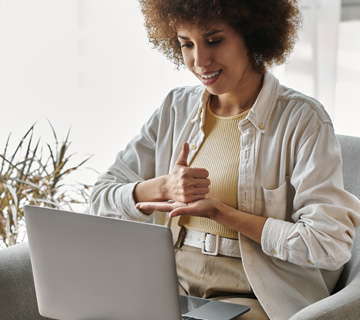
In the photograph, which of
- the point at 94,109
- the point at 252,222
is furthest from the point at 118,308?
the point at 94,109

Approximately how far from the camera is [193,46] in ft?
5.94

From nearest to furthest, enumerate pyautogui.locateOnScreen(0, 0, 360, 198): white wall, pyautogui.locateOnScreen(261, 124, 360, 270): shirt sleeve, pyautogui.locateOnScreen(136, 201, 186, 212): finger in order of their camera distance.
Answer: pyautogui.locateOnScreen(261, 124, 360, 270): shirt sleeve → pyautogui.locateOnScreen(136, 201, 186, 212): finger → pyautogui.locateOnScreen(0, 0, 360, 198): white wall

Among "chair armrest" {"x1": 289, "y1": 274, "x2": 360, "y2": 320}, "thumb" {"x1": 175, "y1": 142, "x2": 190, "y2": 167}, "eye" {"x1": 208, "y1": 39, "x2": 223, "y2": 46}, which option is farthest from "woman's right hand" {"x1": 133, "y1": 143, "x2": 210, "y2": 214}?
"chair armrest" {"x1": 289, "y1": 274, "x2": 360, "y2": 320}

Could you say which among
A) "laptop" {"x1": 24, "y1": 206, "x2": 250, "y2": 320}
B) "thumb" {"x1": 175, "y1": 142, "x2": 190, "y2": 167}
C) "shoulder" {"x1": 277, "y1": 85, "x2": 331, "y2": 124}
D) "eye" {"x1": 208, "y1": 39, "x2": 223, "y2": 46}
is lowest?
"laptop" {"x1": 24, "y1": 206, "x2": 250, "y2": 320}

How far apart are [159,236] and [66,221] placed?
229mm

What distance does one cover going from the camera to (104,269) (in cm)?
144

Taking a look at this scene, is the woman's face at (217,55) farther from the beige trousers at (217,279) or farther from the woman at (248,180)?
the beige trousers at (217,279)

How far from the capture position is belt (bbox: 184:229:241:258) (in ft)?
5.76

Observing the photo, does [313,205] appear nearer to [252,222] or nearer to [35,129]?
[252,222]

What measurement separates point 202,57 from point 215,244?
1.52 ft

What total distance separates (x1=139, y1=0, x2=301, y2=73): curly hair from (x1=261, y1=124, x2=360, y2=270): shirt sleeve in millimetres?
269

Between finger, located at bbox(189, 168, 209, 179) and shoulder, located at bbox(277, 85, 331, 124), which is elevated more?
shoulder, located at bbox(277, 85, 331, 124)

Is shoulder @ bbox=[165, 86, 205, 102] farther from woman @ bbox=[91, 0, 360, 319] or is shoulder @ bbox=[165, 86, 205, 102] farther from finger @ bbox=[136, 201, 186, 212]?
finger @ bbox=[136, 201, 186, 212]

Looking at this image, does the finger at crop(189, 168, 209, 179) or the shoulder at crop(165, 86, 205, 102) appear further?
the shoulder at crop(165, 86, 205, 102)
